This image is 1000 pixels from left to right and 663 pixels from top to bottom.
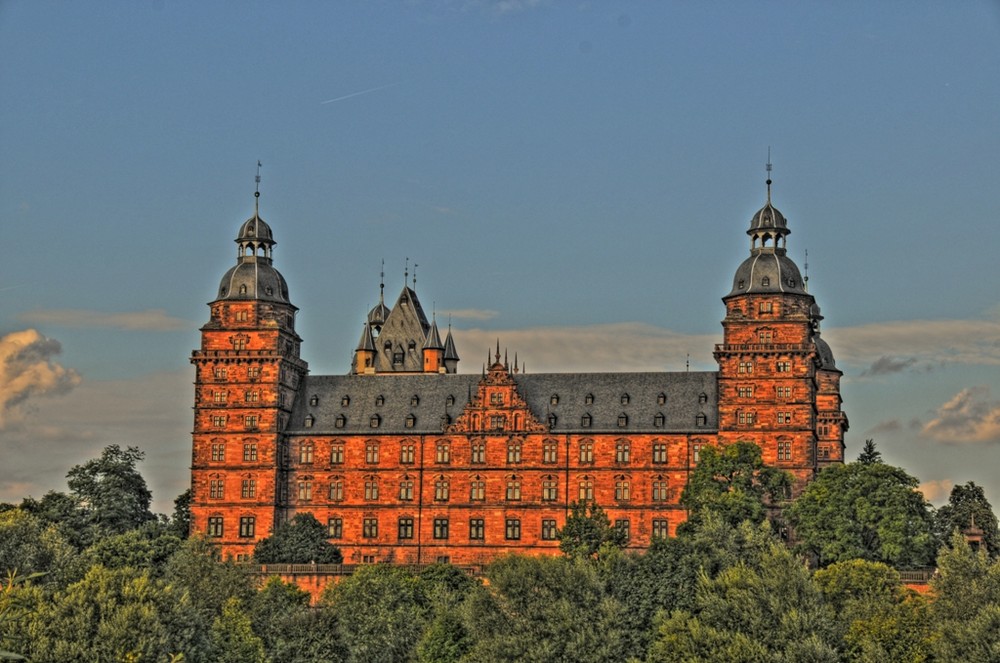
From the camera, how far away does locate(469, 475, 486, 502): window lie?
422ft

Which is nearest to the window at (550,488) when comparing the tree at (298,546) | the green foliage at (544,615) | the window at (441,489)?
the window at (441,489)

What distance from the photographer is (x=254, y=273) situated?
435 feet

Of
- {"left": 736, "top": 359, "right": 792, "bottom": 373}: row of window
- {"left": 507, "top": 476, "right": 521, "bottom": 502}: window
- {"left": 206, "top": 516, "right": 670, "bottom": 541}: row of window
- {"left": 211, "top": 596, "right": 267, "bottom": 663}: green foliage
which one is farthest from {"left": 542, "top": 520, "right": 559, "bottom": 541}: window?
{"left": 211, "top": 596, "right": 267, "bottom": 663}: green foliage

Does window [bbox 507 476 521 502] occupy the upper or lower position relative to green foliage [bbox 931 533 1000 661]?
upper

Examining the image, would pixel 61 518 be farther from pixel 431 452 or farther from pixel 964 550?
pixel 964 550

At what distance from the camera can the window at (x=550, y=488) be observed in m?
128

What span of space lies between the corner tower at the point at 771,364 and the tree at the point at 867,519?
668 cm

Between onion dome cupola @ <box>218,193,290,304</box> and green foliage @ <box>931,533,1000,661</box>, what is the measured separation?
175 feet

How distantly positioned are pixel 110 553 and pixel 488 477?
90.0 feet

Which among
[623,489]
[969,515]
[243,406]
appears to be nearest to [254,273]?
[243,406]

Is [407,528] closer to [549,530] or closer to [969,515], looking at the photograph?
[549,530]

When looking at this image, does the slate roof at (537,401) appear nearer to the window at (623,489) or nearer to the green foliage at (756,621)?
the window at (623,489)

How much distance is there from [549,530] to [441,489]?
319 inches

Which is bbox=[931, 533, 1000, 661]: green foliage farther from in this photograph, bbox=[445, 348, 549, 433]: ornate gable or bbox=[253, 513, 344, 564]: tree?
bbox=[253, 513, 344, 564]: tree
